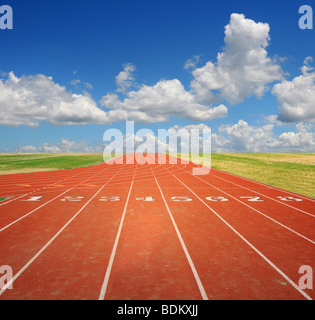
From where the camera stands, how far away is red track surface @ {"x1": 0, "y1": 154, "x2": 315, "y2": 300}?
5.14 m

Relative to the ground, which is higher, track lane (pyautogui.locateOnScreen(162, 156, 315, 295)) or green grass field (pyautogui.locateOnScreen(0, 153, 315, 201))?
green grass field (pyautogui.locateOnScreen(0, 153, 315, 201))

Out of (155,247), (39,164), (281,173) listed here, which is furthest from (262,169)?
(39,164)

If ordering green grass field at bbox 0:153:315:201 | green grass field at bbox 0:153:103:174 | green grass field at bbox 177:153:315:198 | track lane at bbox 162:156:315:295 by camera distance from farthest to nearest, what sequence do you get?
1. green grass field at bbox 0:153:103:174
2. green grass field at bbox 0:153:315:201
3. green grass field at bbox 177:153:315:198
4. track lane at bbox 162:156:315:295

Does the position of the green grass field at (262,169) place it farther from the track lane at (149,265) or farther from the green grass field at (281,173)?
the track lane at (149,265)

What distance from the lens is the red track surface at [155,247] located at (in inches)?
202

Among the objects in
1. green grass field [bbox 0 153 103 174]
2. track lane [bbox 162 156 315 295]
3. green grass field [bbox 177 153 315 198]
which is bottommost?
track lane [bbox 162 156 315 295]

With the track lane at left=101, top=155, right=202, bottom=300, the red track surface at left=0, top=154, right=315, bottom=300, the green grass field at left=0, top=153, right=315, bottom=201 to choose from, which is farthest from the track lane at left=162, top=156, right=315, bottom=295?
the green grass field at left=0, top=153, right=315, bottom=201

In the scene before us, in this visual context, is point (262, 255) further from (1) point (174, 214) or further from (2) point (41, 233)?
(2) point (41, 233)

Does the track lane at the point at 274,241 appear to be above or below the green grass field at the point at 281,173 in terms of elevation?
below

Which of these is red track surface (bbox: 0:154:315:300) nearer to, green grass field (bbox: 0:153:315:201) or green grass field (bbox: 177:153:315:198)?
green grass field (bbox: 177:153:315:198)

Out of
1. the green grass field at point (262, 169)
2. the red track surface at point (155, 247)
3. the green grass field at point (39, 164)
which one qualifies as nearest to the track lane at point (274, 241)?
the red track surface at point (155, 247)

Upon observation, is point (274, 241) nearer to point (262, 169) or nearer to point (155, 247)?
point (155, 247)

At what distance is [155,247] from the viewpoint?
728cm

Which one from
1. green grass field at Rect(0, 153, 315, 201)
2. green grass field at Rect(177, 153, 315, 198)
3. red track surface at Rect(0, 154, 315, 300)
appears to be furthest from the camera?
green grass field at Rect(0, 153, 315, 201)
